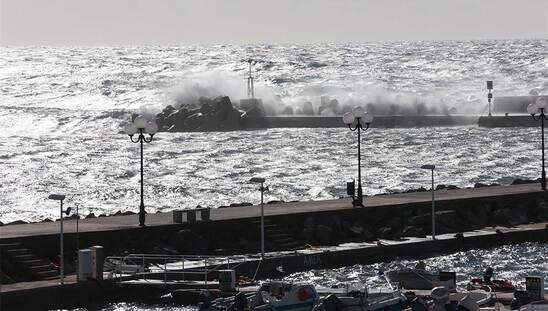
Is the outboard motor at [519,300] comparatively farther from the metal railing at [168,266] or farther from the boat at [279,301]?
the metal railing at [168,266]

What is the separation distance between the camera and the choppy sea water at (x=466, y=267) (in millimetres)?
32250

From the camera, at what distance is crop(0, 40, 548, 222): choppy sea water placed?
61.5 meters

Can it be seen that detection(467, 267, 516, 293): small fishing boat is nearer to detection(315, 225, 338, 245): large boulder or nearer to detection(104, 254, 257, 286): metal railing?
detection(104, 254, 257, 286): metal railing

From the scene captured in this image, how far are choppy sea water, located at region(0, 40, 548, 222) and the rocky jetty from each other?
344 centimetres

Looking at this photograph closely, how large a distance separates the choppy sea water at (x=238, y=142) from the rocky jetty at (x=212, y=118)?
11.3 feet

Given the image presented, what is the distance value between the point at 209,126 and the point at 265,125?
15.9 feet

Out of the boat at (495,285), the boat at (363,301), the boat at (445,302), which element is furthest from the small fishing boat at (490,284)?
the boat at (445,302)

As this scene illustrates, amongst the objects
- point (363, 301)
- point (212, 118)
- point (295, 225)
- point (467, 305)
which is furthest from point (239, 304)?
point (212, 118)

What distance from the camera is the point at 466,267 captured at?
34.8m

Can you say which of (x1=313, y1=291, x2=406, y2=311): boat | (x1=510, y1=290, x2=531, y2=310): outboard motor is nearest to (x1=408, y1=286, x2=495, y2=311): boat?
(x1=313, y1=291, x2=406, y2=311): boat

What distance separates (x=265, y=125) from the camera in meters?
104

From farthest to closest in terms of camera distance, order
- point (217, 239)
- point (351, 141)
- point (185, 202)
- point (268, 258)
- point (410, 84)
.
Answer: point (410, 84), point (351, 141), point (185, 202), point (217, 239), point (268, 258)

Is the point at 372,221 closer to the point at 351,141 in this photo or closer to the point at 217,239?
the point at 217,239

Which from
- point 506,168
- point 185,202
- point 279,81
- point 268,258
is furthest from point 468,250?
point 279,81
